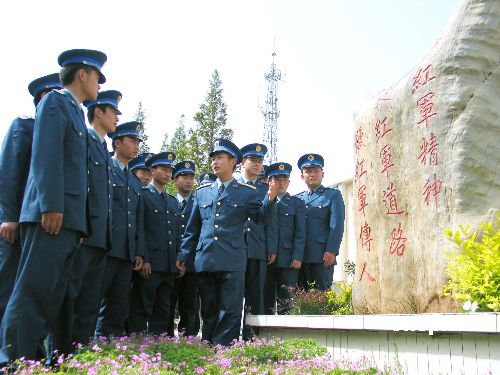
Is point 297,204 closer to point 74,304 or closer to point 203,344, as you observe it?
→ point 203,344

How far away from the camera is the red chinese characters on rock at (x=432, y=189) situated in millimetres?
4383

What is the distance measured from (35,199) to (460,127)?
2.99m

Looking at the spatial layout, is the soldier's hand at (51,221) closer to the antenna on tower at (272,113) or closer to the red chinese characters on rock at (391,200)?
the red chinese characters on rock at (391,200)

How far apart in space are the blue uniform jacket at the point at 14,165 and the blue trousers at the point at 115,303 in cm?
154

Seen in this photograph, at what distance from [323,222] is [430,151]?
2.61m

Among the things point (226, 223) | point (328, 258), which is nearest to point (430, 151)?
point (226, 223)

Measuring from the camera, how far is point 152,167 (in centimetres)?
686

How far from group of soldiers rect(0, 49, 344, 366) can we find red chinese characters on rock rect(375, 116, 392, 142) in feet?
3.44

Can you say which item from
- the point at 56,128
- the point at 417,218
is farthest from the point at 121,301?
the point at 417,218

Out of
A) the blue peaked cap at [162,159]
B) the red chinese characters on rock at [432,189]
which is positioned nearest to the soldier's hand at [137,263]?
the blue peaked cap at [162,159]

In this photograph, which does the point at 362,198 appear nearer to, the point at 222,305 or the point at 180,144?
the point at 222,305

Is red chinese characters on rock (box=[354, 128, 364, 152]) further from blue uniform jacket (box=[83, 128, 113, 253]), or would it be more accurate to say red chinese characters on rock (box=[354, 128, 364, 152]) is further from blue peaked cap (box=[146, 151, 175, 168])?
blue uniform jacket (box=[83, 128, 113, 253])

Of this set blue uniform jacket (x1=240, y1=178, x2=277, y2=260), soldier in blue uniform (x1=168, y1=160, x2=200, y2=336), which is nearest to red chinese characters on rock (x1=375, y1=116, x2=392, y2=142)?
blue uniform jacket (x1=240, y1=178, x2=277, y2=260)

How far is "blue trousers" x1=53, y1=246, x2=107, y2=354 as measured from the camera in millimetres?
3879
